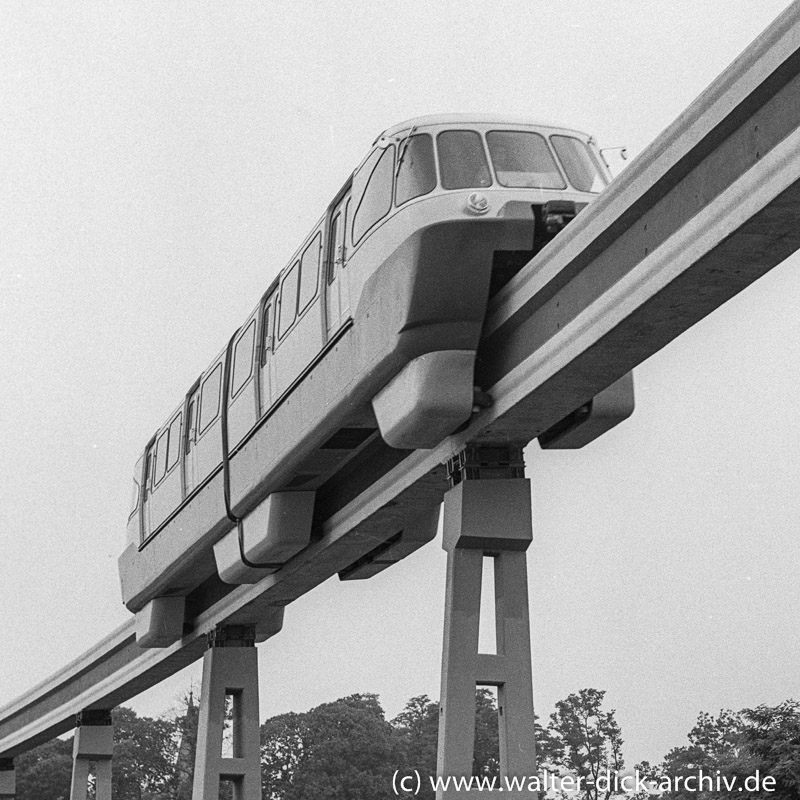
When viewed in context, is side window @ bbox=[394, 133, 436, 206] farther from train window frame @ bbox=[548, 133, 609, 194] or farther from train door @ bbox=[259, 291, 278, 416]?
train door @ bbox=[259, 291, 278, 416]

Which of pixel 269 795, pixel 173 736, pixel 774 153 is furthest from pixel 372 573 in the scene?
pixel 173 736

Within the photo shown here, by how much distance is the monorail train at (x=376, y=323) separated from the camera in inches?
452

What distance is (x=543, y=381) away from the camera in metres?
10.9

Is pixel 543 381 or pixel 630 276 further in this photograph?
pixel 543 381

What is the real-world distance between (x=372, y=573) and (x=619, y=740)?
24982mm

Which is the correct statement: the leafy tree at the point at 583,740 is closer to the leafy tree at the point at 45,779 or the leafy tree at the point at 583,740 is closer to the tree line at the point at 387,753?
the tree line at the point at 387,753

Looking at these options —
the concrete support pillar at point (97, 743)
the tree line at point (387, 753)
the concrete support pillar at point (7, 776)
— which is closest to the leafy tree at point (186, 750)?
the tree line at point (387, 753)

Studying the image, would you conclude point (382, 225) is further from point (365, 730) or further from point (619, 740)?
point (365, 730)

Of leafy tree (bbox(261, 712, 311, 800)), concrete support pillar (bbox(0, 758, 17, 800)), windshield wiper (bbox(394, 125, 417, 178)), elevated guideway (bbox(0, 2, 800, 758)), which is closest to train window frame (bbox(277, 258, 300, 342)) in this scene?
elevated guideway (bbox(0, 2, 800, 758))

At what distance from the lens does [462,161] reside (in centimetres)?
1211

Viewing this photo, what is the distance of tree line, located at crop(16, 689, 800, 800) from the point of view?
81.6 feet

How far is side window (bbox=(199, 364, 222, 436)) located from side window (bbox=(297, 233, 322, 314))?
3.72 metres

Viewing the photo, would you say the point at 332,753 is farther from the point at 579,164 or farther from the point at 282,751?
the point at 579,164

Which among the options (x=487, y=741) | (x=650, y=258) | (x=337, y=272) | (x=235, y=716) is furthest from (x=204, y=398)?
(x=487, y=741)
